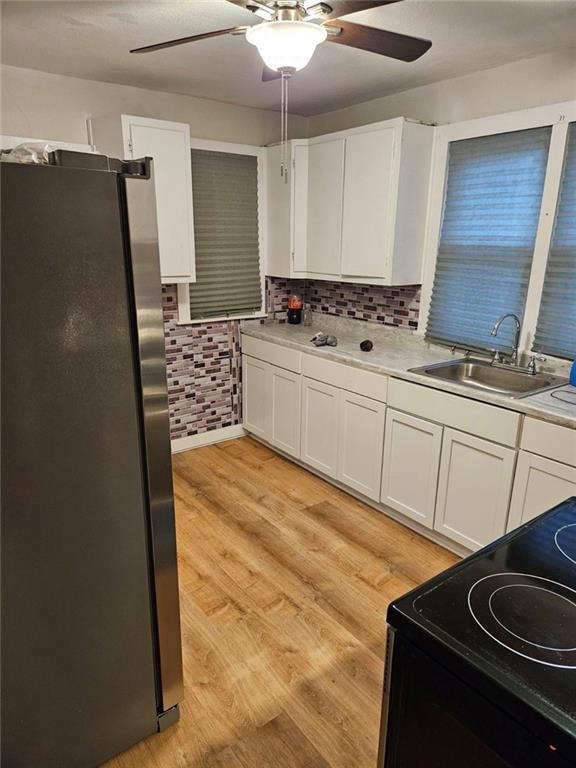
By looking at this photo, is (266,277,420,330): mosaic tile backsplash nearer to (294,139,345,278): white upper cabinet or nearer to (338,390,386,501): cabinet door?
(294,139,345,278): white upper cabinet

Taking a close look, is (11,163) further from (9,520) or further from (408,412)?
(408,412)

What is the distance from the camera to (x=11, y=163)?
106 centimetres

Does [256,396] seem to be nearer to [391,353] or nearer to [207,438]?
[207,438]

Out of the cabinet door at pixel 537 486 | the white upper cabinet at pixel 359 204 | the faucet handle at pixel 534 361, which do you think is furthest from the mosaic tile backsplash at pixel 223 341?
the cabinet door at pixel 537 486

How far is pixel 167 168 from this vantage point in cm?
298

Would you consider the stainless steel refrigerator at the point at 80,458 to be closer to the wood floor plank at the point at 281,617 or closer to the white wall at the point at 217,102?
the wood floor plank at the point at 281,617

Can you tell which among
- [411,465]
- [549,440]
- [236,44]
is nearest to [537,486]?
[549,440]

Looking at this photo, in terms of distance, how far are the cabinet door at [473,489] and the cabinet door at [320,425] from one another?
0.80 metres

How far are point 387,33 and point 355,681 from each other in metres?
2.27

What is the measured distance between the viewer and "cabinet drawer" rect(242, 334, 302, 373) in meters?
3.39

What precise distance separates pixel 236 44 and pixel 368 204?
1.16 m

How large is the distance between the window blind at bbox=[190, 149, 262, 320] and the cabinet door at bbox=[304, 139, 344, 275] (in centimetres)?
44

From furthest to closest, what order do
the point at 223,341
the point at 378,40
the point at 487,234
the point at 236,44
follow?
the point at 223,341 < the point at 487,234 < the point at 236,44 < the point at 378,40

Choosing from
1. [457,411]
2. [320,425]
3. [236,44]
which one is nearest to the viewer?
[236,44]
